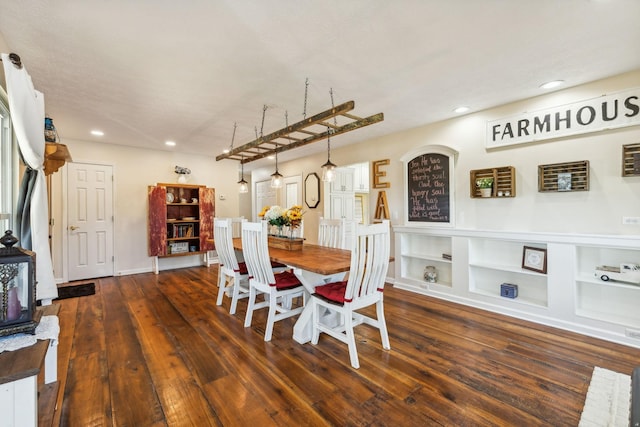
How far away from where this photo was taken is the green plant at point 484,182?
3.45 metres

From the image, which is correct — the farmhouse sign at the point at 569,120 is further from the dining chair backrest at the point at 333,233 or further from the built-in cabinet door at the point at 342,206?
the built-in cabinet door at the point at 342,206

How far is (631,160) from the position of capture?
258cm

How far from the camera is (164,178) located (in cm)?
569

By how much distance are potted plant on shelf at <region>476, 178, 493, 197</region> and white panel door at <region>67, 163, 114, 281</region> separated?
5.96 m

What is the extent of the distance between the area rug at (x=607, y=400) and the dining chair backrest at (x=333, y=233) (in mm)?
2422

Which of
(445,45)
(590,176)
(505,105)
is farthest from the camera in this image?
(505,105)

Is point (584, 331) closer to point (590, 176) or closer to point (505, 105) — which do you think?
point (590, 176)

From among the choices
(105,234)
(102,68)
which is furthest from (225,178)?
(102,68)

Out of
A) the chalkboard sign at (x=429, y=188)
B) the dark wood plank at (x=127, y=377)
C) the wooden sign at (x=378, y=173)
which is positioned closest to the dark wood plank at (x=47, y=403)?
the dark wood plank at (x=127, y=377)

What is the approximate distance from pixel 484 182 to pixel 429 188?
0.73 m

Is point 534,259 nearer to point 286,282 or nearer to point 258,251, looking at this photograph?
point 286,282

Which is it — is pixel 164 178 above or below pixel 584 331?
Result: above

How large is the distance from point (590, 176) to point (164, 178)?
6.43 metres

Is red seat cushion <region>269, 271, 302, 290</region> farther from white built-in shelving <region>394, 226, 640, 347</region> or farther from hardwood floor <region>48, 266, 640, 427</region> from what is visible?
white built-in shelving <region>394, 226, 640, 347</region>
